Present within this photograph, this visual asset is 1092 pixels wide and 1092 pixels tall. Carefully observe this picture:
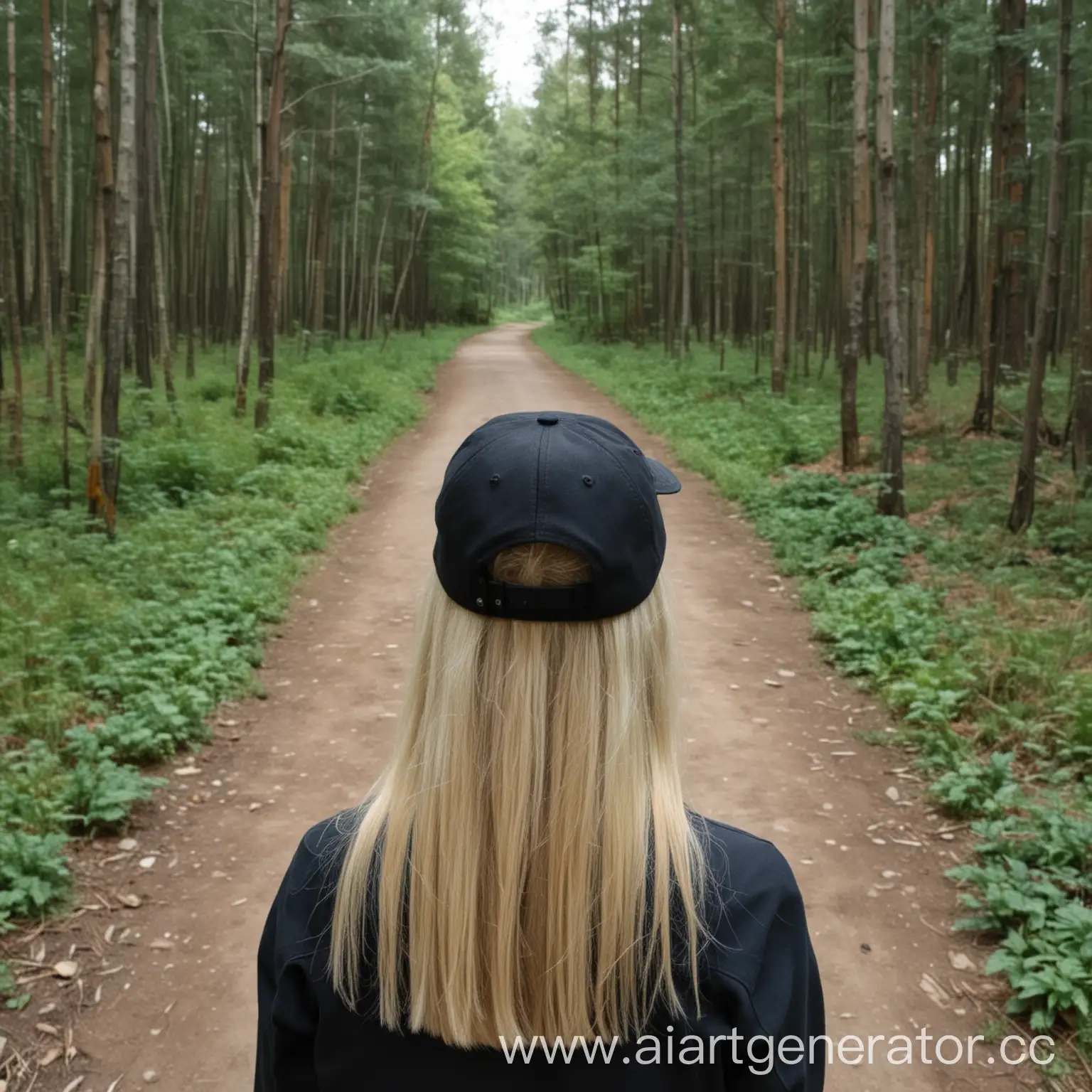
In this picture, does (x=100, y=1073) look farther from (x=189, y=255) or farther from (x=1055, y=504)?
(x=189, y=255)

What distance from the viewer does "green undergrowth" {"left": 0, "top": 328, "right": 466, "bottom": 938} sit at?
5.01 metres

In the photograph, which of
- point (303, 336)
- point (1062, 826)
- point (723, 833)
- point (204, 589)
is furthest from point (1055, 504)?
point (303, 336)

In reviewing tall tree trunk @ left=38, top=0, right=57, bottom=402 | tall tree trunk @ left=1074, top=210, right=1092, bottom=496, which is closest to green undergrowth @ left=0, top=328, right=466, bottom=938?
tall tree trunk @ left=38, top=0, right=57, bottom=402

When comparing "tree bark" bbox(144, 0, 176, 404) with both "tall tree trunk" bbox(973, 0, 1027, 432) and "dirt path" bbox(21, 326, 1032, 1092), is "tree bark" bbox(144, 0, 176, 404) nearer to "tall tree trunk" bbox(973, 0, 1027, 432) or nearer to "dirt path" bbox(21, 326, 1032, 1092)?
"dirt path" bbox(21, 326, 1032, 1092)

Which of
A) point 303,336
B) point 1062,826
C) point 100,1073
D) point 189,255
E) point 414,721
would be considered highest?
point 189,255

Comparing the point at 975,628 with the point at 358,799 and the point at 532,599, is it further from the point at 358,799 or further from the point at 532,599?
the point at 532,599

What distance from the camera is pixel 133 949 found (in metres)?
4.13

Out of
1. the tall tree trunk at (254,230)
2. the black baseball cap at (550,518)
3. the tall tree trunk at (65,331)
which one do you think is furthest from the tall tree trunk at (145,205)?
the black baseball cap at (550,518)

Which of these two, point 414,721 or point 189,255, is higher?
point 189,255

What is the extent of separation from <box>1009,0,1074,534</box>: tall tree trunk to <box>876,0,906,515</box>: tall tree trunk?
3.96 feet

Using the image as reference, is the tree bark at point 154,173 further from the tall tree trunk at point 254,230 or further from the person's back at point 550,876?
the person's back at point 550,876

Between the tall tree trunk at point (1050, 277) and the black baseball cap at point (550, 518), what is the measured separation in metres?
8.73

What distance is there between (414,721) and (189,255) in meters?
22.5

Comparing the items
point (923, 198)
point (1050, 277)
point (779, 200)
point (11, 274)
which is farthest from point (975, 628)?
point (11, 274)
